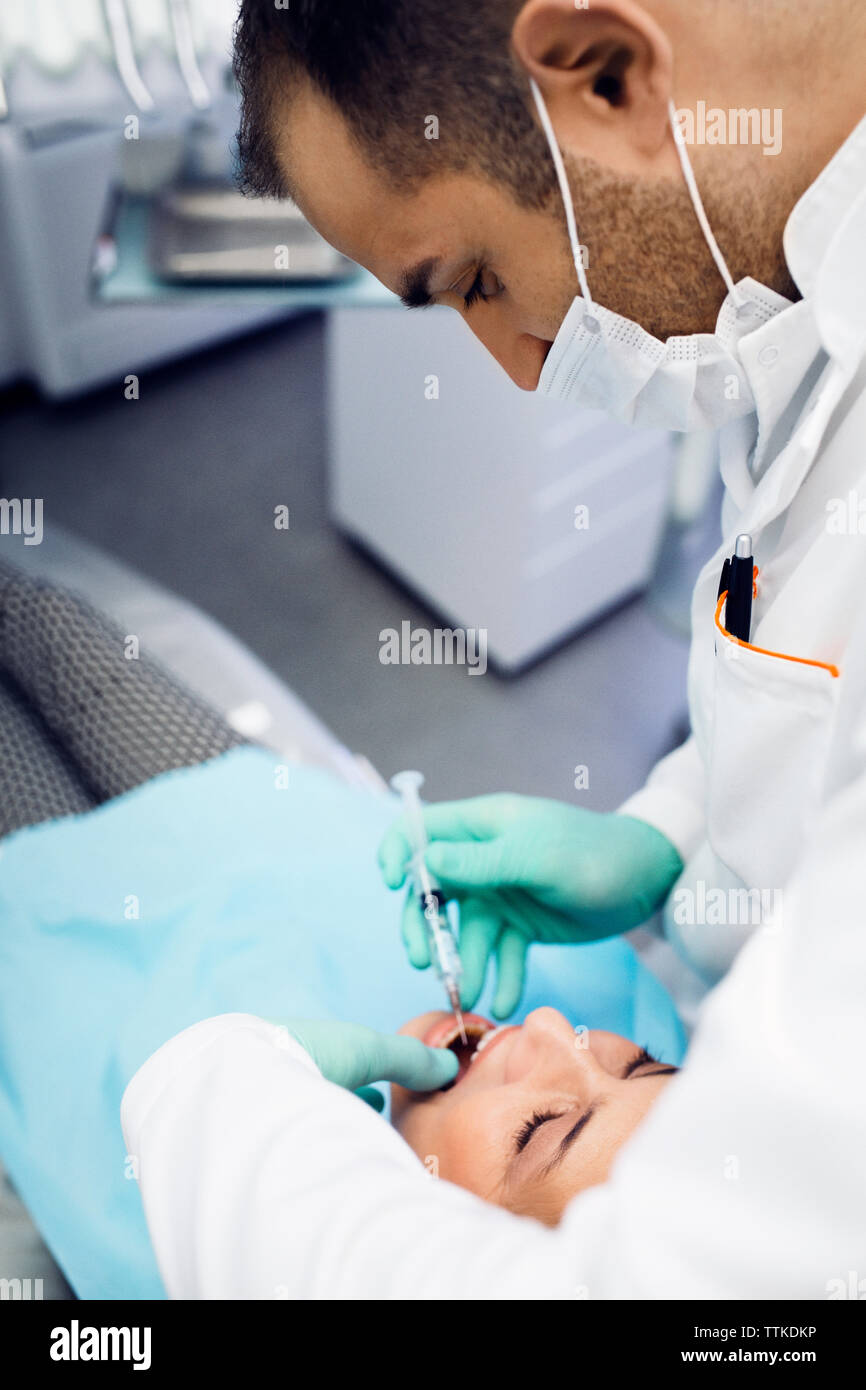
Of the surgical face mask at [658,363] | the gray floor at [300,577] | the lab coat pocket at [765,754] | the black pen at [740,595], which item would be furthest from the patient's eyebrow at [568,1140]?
the gray floor at [300,577]

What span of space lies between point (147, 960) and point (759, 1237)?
90 cm

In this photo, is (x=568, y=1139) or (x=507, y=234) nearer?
(x=507, y=234)

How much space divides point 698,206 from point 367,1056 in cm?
75

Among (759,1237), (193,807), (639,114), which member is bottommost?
(193,807)

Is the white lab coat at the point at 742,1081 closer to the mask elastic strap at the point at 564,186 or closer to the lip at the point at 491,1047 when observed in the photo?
the mask elastic strap at the point at 564,186

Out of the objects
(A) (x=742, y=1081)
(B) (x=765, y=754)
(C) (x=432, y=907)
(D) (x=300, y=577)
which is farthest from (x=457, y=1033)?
(D) (x=300, y=577)

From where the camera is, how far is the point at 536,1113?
0.98 m

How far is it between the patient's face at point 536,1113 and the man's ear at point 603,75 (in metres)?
0.76

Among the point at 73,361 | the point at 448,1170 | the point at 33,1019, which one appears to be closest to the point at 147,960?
the point at 33,1019

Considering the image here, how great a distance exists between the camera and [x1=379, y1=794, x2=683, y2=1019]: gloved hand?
1.18 metres

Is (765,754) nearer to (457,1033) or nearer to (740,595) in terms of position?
(740,595)

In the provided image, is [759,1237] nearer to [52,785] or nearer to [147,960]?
[147,960]

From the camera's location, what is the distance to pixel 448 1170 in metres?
0.99

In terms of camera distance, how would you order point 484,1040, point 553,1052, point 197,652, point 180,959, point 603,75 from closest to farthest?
point 603,75 < point 553,1052 < point 484,1040 < point 180,959 < point 197,652
